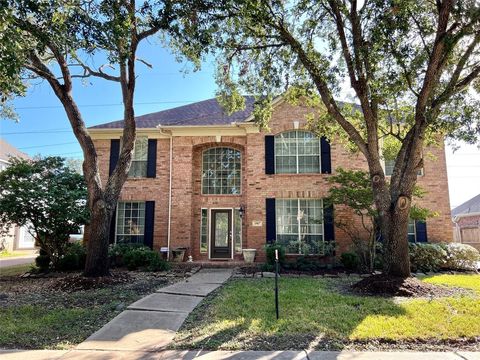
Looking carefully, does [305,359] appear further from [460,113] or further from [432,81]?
[460,113]

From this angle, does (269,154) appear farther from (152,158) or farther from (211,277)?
(211,277)

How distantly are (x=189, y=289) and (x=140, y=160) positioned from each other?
7.79 meters

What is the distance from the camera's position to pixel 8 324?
551 centimetres

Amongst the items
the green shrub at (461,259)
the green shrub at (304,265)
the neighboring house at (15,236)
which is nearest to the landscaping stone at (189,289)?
the green shrub at (304,265)

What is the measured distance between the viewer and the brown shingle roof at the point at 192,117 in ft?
47.1

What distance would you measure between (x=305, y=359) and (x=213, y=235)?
1043 centimetres

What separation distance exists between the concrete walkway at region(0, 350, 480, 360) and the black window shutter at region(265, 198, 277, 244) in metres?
8.74

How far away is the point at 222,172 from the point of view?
47.6 feet

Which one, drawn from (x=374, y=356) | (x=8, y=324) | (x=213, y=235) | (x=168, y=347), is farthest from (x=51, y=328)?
(x=213, y=235)

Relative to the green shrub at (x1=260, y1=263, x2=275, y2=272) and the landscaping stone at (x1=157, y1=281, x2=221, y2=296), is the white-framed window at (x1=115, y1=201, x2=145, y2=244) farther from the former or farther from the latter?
the landscaping stone at (x1=157, y1=281, x2=221, y2=296)

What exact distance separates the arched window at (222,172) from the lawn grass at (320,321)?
278 inches

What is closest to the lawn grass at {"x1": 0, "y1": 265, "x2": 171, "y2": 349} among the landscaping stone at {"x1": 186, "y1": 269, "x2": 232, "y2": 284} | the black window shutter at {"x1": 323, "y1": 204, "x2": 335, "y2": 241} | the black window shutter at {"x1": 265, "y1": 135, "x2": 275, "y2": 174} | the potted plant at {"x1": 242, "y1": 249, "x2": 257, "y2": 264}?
the landscaping stone at {"x1": 186, "y1": 269, "x2": 232, "y2": 284}

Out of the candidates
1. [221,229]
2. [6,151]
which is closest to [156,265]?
[221,229]

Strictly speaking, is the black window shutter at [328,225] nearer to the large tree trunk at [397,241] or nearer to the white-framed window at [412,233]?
the white-framed window at [412,233]
